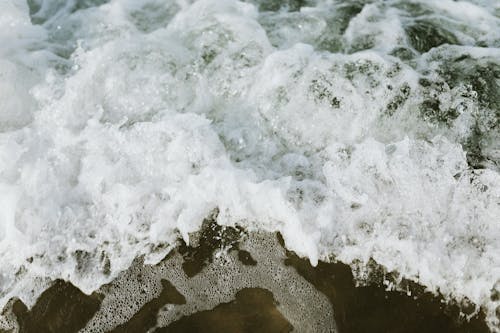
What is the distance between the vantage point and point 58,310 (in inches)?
94.3

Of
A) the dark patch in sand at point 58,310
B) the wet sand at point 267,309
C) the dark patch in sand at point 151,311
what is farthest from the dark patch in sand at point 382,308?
the dark patch in sand at point 58,310

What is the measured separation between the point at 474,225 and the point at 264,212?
1.04 m

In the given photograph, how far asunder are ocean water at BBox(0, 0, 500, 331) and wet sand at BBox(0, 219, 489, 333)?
0.07 metres

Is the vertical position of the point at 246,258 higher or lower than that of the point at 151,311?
higher

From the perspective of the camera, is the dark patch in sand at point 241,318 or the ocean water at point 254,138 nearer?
the dark patch in sand at point 241,318

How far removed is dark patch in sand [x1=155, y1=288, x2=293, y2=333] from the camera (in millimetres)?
2318

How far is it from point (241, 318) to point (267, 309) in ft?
0.42

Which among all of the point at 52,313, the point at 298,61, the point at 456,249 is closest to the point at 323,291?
the point at 456,249

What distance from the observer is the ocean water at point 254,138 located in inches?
97.7

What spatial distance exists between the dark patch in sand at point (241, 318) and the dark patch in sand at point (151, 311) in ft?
0.24

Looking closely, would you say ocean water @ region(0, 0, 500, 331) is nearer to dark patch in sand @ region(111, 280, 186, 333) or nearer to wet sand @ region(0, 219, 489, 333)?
wet sand @ region(0, 219, 489, 333)

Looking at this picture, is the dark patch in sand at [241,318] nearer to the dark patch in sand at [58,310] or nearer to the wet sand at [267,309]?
the wet sand at [267,309]

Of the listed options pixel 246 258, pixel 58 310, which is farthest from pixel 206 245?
pixel 58 310

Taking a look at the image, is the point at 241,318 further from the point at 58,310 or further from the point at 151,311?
the point at 58,310
